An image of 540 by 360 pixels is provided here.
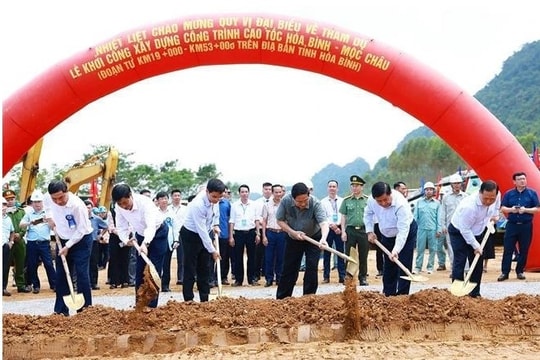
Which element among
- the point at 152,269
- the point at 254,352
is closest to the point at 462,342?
the point at 254,352

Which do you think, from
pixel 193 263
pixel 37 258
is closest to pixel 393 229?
pixel 193 263

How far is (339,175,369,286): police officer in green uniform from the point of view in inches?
388

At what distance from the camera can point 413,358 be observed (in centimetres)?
488

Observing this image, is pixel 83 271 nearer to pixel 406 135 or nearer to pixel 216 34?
pixel 216 34

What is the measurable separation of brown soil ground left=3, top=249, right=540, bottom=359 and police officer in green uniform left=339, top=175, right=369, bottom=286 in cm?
362

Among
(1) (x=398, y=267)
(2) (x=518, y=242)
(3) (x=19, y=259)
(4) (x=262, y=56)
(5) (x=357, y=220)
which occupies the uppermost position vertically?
(4) (x=262, y=56)

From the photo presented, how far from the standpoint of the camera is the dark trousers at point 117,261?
35.4ft

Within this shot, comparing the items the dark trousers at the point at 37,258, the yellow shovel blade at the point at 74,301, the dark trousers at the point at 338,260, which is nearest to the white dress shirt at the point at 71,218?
the yellow shovel blade at the point at 74,301

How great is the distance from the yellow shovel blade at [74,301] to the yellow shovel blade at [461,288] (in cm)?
359

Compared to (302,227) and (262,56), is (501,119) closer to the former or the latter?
(262,56)

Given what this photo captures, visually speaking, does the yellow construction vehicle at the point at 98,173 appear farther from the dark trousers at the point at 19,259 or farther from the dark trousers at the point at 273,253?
the dark trousers at the point at 273,253

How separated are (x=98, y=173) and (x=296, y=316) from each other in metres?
8.69

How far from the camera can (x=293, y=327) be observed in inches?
226

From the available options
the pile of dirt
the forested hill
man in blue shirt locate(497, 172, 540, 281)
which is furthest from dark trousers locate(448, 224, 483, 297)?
the forested hill
